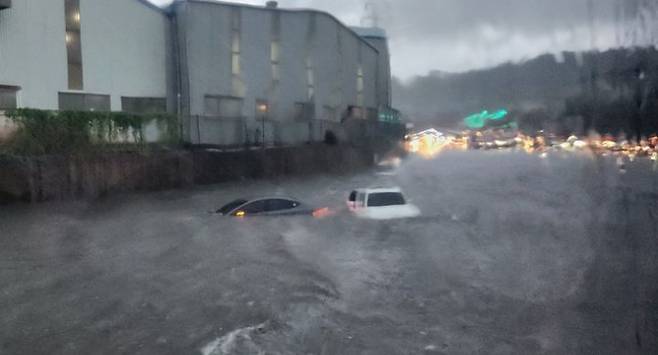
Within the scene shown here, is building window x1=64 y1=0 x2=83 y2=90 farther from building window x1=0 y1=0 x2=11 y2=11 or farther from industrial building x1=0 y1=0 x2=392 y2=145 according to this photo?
building window x1=0 y1=0 x2=11 y2=11

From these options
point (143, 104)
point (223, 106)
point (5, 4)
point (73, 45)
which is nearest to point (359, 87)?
point (223, 106)

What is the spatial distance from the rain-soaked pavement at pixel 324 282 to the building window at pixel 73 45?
891cm

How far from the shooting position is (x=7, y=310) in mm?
10656

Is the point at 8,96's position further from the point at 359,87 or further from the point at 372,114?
the point at 372,114

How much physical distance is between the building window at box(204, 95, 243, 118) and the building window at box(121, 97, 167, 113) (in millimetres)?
2413

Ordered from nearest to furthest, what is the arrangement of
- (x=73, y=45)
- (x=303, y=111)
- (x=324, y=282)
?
(x=324, y=282) → (x=73, y=45) → (x=303, y=111)

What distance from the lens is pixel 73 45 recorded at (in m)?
30.8

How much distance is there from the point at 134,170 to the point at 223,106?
32.6ft

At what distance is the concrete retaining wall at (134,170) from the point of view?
23672 millimetres

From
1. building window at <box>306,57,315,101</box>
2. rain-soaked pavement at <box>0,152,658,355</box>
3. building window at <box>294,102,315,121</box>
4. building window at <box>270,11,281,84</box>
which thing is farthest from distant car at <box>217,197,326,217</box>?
building window at <box>306,57,315,101</box>

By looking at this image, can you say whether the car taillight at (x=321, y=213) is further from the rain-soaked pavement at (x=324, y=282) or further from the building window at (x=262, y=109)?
the building window at (x=262, y=109)

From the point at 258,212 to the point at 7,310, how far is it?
30.8 ft

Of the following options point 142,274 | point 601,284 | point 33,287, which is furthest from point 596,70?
point 33,287

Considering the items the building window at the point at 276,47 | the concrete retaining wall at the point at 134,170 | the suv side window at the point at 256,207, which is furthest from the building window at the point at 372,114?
the suv side window at the point at 256,207
